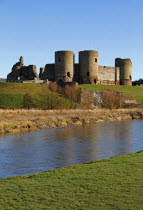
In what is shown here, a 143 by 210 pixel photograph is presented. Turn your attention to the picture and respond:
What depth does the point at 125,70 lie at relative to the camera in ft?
268

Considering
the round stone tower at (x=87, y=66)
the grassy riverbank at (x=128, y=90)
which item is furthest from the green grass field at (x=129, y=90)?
the round stone tower at (x=87, y=66)

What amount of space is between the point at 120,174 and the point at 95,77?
62.7m

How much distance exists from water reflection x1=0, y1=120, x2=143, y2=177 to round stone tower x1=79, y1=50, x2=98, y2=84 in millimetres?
45571

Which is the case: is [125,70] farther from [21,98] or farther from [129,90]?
[21,98]

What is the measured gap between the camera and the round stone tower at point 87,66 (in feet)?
234

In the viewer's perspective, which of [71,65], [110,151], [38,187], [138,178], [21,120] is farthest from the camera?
[71,65]

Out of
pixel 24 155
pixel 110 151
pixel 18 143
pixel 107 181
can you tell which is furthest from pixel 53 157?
pixel 107 181

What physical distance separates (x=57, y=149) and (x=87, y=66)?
54.0 meters

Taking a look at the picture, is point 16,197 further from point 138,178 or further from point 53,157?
point 53,157

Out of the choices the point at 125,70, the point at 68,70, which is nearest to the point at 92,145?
the point at 68,70

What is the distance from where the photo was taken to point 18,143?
20.6 m

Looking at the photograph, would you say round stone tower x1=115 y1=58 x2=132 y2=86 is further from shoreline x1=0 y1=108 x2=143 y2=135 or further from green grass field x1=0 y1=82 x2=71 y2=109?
shoreline x1=0 y1=108 x2=143 y2=135

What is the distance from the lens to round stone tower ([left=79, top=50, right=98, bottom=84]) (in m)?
71.2

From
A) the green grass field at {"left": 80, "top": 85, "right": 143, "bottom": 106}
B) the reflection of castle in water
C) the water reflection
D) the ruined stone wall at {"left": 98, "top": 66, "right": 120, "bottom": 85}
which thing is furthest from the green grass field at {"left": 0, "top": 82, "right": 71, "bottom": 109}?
the water reflection
